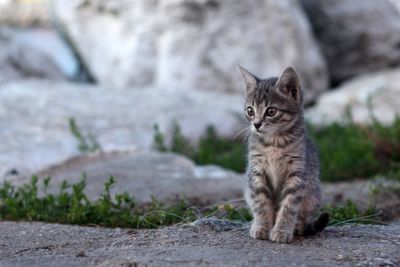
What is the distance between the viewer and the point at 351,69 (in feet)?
49.6

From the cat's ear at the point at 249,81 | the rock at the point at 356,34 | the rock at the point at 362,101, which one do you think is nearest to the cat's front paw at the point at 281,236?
the cat's ear at the point at 249,81

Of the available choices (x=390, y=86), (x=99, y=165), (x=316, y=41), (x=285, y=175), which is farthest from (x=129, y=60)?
(x=285, y=175)

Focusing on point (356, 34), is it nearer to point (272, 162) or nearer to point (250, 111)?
point (250, 111)

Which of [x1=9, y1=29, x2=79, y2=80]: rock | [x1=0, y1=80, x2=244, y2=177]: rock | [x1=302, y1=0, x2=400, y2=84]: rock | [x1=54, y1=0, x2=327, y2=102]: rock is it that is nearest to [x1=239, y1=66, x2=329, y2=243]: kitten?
[x1=0, y1=80, x2=244, y2=177]: rock

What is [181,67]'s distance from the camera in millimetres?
14164

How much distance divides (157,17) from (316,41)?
10.0ft

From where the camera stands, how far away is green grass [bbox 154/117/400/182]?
31.3ft

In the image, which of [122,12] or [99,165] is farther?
[122,12]

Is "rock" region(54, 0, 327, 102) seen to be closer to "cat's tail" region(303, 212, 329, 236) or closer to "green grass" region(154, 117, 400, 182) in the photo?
"green grass" region(154, 117, 400, 182)

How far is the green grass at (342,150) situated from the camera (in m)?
9.53

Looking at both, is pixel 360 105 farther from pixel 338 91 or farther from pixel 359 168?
pixel 359 168

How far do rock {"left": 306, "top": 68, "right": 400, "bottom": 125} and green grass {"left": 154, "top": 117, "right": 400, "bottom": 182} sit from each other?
3.72 ft

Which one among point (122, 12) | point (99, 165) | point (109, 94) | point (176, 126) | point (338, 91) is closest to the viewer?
point (99, 165)

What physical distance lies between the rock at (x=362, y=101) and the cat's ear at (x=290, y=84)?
271 inches
